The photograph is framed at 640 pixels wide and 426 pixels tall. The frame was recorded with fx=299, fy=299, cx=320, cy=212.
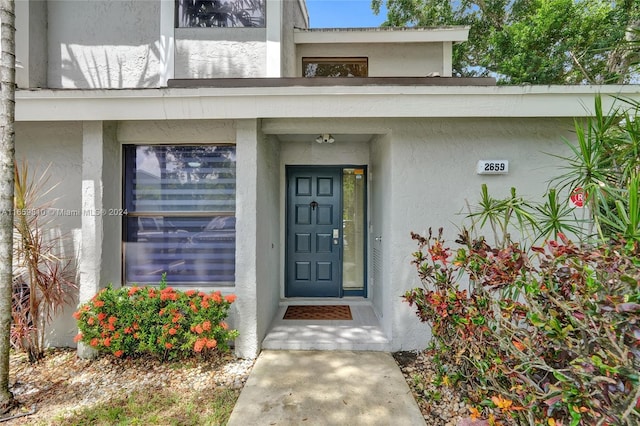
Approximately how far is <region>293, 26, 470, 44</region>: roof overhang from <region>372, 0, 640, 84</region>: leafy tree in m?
3.42

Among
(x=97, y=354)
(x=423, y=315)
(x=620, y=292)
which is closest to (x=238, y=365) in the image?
(x=97, y=354)

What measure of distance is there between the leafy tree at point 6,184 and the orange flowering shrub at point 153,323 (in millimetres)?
741

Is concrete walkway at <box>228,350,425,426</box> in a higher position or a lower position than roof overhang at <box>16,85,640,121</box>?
lower

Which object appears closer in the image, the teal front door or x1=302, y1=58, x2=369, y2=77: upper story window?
the teal front door

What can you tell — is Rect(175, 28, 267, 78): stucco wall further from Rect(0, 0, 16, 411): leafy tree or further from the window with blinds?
Rect(0, 0, 16, 411): leafy tree

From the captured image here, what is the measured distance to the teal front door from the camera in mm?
5605

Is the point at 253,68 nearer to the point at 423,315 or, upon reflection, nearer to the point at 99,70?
the point at 99,70

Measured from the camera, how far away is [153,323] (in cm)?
349

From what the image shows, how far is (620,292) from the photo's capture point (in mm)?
1527

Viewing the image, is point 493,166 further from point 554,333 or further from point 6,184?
point 6,184

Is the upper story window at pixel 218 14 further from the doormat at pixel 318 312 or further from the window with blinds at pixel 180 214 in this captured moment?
the doormat at pixel 318 312

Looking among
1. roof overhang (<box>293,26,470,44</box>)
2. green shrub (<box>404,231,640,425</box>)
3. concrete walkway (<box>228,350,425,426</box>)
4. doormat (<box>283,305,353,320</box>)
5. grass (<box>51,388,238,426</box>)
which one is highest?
roof overhang (<box>293,26,470,44</box>)

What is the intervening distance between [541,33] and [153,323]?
40.2 ft

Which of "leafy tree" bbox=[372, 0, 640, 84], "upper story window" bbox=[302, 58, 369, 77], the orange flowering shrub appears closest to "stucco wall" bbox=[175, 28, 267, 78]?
"upper story window" bbox=[302, 58, 369, 77]
